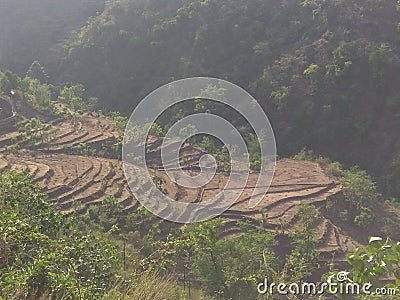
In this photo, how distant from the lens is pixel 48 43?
81.6ft

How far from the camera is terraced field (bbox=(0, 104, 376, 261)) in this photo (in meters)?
8.67

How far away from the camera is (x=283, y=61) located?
51.7 feet

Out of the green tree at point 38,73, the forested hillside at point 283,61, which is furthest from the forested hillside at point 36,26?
the forested hillside at point 283,61

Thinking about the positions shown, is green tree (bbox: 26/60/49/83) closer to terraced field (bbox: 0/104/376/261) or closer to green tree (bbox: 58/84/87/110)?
green tree (bbox: 58/84/87/110)

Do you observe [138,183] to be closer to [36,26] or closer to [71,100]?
[71,100]

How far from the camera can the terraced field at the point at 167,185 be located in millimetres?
8672

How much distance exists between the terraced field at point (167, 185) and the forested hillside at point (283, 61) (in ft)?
8.03

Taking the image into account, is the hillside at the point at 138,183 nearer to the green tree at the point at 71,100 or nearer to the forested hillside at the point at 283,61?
the green tree at the point at 71,100

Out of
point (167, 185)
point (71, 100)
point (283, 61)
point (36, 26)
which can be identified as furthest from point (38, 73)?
point (167, 185)

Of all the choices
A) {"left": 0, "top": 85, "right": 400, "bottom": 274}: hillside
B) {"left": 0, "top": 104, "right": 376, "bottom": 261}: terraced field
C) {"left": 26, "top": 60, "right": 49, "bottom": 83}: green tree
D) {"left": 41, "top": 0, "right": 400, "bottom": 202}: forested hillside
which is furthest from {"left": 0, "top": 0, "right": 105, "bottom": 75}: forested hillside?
{"left": 0, "top": 104, "right": 376, "bottom": 261}: terraced field

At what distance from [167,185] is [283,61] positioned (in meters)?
7.92

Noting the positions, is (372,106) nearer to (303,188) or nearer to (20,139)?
(303,188)

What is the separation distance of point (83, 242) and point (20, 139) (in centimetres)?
961

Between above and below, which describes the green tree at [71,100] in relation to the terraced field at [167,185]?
above
